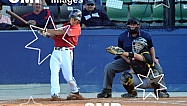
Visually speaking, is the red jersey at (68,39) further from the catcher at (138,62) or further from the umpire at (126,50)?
the umpire at (126,50)

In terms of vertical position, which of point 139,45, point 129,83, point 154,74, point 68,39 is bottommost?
point 129,83

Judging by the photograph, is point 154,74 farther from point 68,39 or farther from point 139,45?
point 68,39

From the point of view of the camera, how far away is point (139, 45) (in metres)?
10.1

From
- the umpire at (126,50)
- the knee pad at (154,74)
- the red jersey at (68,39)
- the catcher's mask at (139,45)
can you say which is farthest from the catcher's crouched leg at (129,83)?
the red jersey at (68,39)

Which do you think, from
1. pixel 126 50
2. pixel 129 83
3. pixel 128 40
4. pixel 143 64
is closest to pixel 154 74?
pixel 143 64

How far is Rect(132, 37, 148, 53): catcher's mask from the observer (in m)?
10.1

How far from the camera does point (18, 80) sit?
1212 cm

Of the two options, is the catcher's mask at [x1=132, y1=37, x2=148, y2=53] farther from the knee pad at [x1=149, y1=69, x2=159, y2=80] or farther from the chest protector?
the knee pad at [x1=149, y1=69, x2=159, y2=80]

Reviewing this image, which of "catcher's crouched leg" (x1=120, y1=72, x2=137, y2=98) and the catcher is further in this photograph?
"catcher's crouched leg" (x1=120, y1=72, x2=137, y2=98)

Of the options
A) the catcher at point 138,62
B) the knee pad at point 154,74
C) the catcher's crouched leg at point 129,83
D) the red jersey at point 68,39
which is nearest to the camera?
the red jersey at point 68,39

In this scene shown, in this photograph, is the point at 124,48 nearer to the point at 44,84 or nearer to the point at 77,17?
the point at 77,17

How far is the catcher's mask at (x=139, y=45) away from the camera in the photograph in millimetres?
10086

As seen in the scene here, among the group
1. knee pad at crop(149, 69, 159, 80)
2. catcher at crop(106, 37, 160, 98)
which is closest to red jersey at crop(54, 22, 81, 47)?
catcher at crop(106, 37, 160, 98)

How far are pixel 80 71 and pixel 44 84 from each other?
0.79 meters
